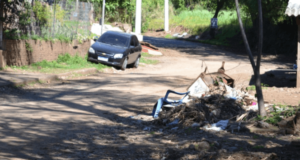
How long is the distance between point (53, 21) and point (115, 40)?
3.11 metres

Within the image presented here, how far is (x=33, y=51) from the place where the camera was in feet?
52.0

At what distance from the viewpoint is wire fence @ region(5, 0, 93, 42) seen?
15492 mm

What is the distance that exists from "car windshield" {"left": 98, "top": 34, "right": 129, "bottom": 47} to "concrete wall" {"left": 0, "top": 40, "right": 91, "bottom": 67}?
1.30 m

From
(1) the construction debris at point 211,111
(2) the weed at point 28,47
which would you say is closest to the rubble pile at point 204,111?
(1) the construction debris at point 211,111

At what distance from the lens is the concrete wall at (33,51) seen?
47.8ft

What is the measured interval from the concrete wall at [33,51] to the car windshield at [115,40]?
1.30 meters

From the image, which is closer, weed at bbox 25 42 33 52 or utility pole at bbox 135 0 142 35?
weed at bbox 25 42 33 52

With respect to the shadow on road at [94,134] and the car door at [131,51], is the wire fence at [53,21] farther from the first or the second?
the shadow on road at [94,134]

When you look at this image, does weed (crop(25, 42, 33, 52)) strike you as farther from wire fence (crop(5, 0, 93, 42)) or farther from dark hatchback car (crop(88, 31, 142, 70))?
dark hatchback car (crop(88, 31, 142, 70))

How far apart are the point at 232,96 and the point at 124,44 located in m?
10.2

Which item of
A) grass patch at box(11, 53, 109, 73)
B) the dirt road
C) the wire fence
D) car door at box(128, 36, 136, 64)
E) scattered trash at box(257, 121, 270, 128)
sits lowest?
the dirt road

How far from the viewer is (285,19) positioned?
28.2 metres

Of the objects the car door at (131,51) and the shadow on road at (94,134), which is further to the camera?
the car door at (131,51)

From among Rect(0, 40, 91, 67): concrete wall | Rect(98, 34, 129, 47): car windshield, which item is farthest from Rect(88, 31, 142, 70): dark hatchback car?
Rect(0, 40, 91, 67): concrete wall
